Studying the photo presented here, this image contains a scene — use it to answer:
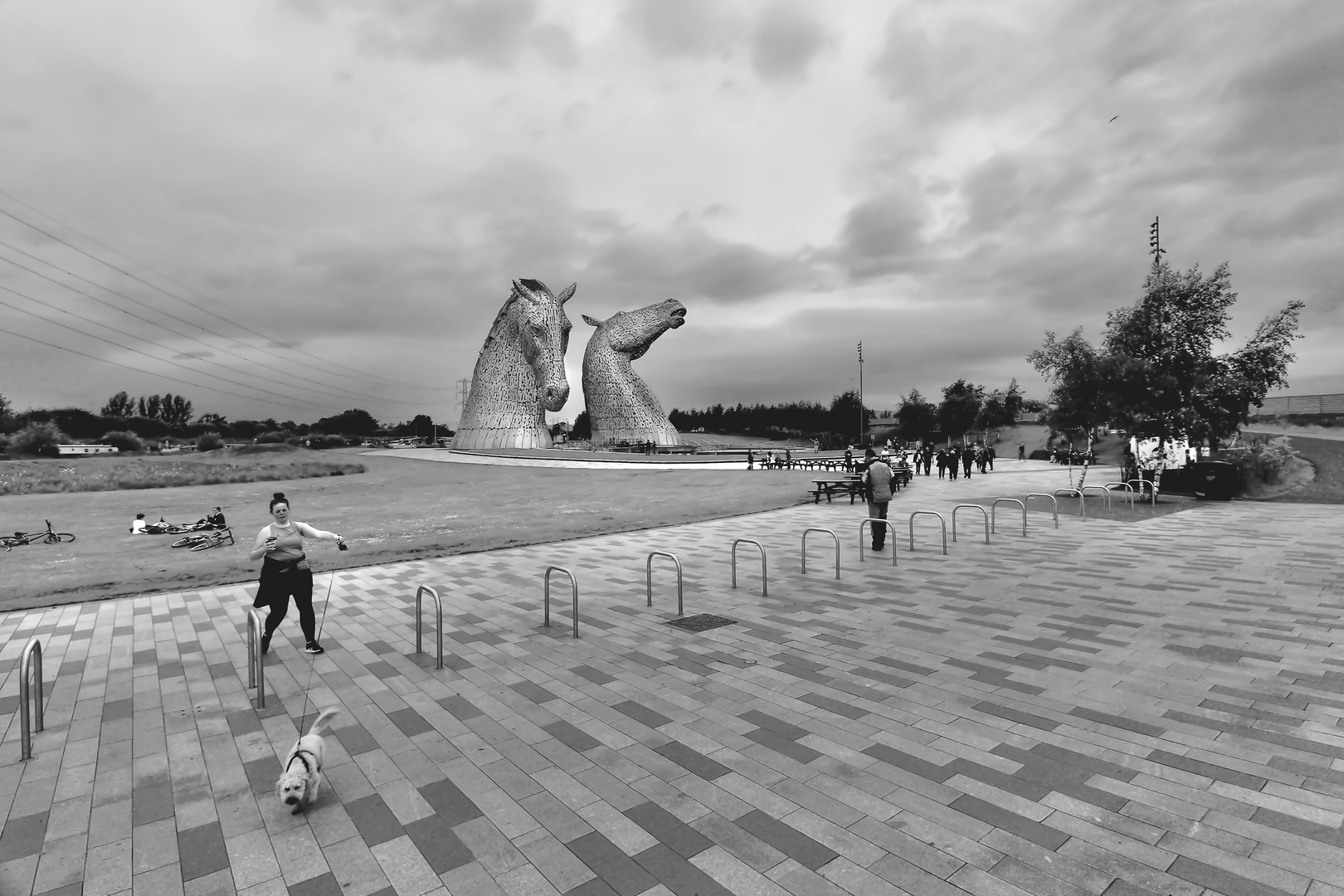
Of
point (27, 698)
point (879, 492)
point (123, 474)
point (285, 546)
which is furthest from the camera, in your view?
point (123, 474)

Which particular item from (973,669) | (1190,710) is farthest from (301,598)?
(1190,710)

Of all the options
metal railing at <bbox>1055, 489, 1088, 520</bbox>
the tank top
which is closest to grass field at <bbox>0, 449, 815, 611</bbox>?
the tank top

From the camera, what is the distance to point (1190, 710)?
16.0 feet

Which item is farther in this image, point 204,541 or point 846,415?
point 846,415

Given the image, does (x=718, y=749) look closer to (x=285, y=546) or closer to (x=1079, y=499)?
(x=285, y=546)

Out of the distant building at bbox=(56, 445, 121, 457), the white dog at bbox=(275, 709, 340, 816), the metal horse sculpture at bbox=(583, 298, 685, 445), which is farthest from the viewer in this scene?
the metal horse sculpture at bbox=(583, 298, 685, 445)

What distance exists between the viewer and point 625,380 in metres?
68.4

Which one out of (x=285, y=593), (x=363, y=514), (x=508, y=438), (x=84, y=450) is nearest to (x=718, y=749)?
(x=285, y=593)

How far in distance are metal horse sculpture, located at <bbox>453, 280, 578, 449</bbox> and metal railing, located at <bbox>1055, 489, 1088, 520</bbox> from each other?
4993 cm

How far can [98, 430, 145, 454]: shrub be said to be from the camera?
156 ft

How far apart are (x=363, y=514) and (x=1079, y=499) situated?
74.1 ft

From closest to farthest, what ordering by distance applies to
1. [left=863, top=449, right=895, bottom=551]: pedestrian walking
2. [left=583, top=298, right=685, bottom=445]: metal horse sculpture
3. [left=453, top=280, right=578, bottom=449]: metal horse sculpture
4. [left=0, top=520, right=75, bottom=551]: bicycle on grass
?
1. [left=863, top=449, right=895, bottom=551]: pedestrian walking
2. [left=0, top=520, right=75, bottom=551]: bicycle on grass
3. [left=453, top=280, right=578, bottom=449]: metal horse sculpture
4. [left=583, top=298, right=685, bottom=445]: metal horse sculpture

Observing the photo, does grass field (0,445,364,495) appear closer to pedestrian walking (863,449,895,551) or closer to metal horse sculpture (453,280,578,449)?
metal horse sculpture (453,280,578,449)

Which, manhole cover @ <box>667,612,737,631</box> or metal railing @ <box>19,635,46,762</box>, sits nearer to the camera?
metal railing @ <box>19,635,46,762</box>
